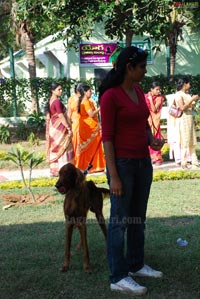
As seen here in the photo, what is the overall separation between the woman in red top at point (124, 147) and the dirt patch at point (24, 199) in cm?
373

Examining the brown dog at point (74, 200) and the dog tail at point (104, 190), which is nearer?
the brown dog at point (74, 200)

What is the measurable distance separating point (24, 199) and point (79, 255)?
2997mm

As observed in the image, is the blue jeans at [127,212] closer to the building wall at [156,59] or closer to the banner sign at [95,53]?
the building wall at [156,59]

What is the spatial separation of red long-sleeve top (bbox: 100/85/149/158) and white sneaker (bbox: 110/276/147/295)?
3.10 feet

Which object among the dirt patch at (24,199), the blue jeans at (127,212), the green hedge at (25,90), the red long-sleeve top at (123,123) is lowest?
the dirt patch at (24,199)

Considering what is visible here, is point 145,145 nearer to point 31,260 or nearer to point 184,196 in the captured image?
point 31,260

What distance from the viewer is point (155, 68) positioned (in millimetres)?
18734

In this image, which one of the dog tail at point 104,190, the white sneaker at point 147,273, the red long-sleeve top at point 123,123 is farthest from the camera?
the dog tail at point 104,190

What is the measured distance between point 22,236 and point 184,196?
2.83 m

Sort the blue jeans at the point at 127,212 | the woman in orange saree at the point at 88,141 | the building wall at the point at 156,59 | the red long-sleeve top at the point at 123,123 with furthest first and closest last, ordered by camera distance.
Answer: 1. the building wall at the point at 156,59
2. the woman in orange saree at the point at 88,141
3. the blue jeans at the point at 127,212
4. the red long-sleeve top at the point at 123,123

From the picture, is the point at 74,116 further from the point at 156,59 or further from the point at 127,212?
the point at 156,59

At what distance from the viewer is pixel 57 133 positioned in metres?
9.34

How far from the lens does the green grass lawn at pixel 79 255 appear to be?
13.1ft

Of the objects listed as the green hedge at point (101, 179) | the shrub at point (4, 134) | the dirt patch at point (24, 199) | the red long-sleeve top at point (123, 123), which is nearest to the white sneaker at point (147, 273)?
the red long-sleeve top at point (123, 123)
